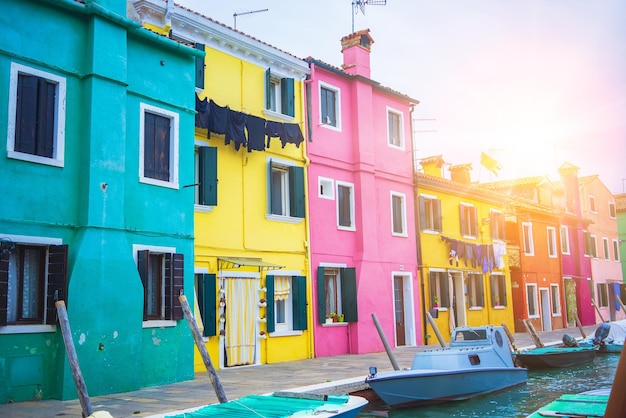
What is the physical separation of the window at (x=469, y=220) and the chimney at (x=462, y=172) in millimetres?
4190

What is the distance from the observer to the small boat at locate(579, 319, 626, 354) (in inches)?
926

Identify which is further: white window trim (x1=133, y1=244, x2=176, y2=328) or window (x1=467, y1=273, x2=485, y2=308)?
window (x1=467, y1=273, x2=485, y2=308)

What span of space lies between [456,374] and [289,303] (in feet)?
19.8

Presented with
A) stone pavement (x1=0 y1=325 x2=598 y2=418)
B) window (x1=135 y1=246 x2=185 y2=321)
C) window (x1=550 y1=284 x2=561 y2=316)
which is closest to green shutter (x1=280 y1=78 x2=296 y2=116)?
window (x1=135 y1=246 x2=185 y2=321)

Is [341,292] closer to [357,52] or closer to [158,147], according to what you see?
[357,52]

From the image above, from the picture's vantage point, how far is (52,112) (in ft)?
38.2

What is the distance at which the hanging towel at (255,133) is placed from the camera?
16.9m

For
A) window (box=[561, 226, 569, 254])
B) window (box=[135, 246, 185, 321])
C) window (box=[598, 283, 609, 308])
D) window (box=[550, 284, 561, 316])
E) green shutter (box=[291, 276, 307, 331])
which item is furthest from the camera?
window (box=[598, 283, 609, 308])

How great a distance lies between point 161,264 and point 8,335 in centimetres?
356

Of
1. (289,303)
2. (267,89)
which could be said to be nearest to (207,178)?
(267,89)

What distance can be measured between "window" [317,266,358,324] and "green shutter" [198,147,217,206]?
5.36m

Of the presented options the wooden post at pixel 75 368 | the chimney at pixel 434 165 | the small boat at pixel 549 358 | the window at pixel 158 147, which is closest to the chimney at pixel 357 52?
the chimney at pixel 434 165

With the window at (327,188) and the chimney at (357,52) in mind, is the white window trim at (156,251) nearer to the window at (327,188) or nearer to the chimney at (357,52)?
the window at (327,188)

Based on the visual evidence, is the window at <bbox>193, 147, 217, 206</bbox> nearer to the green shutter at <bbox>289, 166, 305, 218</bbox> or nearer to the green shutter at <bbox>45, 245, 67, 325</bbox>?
the green shutter at <bbox>289, 166, 305, 218</bbox>
